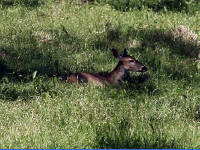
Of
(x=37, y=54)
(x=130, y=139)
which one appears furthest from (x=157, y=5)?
(x=130, y=139)

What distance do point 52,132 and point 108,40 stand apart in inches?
222

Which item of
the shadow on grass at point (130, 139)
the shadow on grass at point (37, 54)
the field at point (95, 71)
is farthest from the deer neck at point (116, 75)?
the shadow on grass at point (130, 139)

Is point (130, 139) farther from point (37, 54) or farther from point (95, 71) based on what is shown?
point (37, 54)

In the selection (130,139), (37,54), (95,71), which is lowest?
(95,71)

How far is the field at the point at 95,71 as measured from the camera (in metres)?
6.11

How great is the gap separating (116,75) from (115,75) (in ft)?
0.06

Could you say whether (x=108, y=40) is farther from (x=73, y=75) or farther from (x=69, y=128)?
(x=69, y=128)

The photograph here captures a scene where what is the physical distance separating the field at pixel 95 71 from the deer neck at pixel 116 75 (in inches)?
9.9

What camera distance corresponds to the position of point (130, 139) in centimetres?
583

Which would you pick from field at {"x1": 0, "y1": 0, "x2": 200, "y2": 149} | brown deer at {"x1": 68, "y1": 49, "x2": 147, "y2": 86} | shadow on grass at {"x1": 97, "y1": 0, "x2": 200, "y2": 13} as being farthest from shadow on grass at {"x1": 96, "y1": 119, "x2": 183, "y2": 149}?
shadow on grass at {"x1": 97, "y1": 0, "x2": 200, "y2": 13}

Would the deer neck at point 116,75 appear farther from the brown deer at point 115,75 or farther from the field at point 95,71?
the field at point 95,71

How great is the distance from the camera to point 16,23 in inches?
502

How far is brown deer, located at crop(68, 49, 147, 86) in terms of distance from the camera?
28.7 feet

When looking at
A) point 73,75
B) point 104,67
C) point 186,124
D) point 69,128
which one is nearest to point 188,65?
point 104,67
